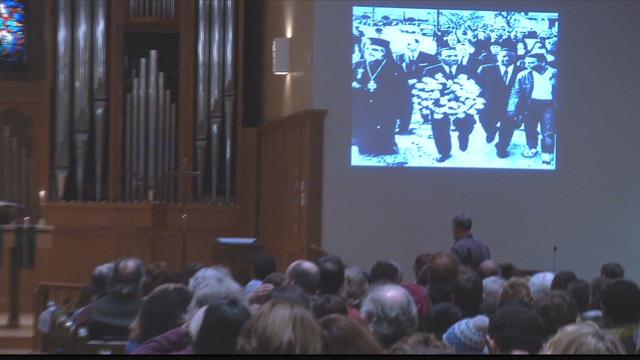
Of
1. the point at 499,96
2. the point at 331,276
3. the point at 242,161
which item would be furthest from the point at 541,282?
the point at 242,161

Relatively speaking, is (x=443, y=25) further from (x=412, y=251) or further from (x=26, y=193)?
(x=26, y=193)

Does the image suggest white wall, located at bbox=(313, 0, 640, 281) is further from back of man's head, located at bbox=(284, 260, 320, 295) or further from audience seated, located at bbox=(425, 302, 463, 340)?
audience seated, located at bbox=(425, 302, 463, 340)

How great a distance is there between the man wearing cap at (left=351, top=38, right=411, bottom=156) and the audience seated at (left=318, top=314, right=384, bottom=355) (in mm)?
7027

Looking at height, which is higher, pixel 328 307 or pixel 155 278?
pixel 328 307

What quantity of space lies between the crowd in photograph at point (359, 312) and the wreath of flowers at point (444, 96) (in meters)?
3.32

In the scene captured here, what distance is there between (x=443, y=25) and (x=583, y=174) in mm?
1971

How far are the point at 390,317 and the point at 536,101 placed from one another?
673cm

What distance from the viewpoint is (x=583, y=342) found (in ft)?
9.55

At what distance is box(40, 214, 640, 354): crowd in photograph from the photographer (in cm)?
299

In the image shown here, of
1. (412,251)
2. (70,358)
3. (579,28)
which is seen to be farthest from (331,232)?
(70,358)

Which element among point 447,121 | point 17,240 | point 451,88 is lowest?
point 17,240

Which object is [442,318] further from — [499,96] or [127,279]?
[499,96]

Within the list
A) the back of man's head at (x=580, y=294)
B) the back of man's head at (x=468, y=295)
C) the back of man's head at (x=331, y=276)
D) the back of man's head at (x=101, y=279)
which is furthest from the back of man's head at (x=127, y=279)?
the back of man's head at (x=580, y=294)

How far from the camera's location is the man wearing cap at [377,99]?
1011 centimetres
